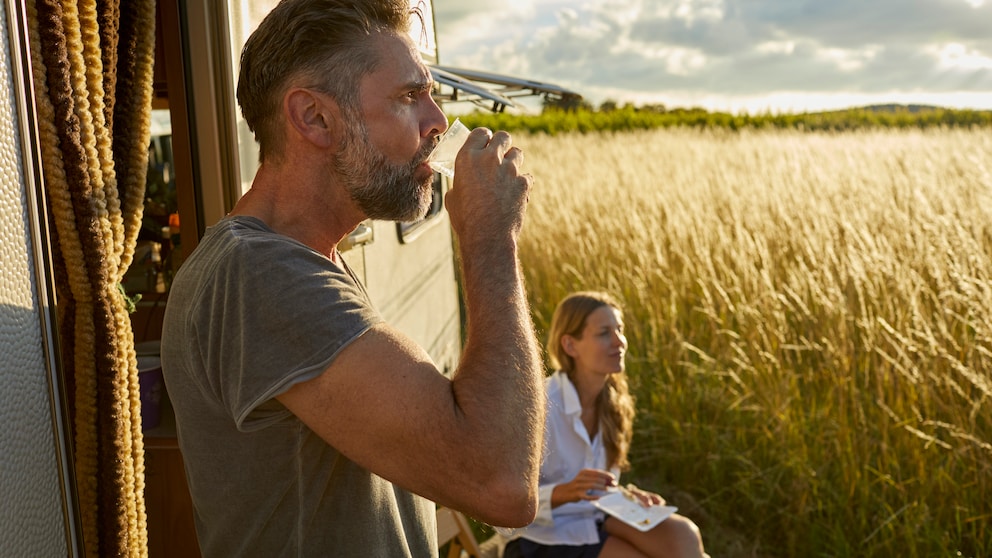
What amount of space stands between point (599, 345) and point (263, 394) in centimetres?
290

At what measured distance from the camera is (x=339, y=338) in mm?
1268

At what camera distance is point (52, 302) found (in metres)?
1.62

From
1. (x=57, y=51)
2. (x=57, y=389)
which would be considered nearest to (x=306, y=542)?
(x=57, y=389)

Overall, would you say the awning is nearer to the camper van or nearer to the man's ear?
the camper van

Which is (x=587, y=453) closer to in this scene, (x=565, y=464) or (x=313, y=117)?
(x=565, y=464)

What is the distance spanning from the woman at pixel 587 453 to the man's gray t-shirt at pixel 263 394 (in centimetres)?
184

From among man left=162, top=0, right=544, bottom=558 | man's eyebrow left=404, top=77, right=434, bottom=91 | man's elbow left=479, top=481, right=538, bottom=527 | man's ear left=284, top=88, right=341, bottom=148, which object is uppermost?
man's eyebrow left=404, top=77, right=434, bottom=91

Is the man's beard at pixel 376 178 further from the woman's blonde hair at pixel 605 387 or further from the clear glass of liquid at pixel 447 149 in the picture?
the woman's blonde hair at pixel 605 387

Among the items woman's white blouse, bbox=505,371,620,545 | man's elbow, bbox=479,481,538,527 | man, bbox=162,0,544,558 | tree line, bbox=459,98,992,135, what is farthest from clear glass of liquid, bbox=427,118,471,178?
tree line, bbox=459,98,992,135

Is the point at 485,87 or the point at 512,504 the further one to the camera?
the point at 485,87

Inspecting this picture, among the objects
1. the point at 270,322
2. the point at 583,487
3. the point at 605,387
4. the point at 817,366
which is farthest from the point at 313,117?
the point at 817,366

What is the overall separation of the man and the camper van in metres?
0.25

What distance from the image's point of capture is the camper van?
1.48 metres

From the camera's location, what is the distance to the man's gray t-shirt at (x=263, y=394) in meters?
1.28
